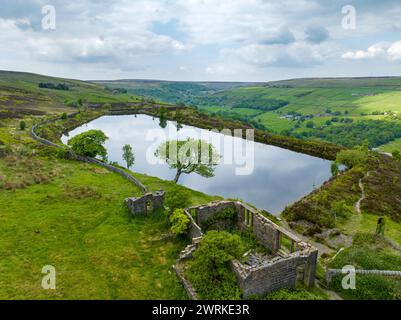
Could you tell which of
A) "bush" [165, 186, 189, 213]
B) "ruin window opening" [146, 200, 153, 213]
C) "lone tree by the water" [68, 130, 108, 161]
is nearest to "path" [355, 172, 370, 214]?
"bush" [165, 186, 189, 213]

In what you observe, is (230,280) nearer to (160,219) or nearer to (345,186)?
(160,219)

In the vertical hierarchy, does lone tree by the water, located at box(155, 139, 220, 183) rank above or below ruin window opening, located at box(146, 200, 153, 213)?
above

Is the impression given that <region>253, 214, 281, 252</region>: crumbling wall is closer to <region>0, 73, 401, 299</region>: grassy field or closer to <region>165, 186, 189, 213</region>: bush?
<region>0, 73, 401, 299</region>: grassy field

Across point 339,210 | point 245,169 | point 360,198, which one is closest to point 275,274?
point 339,210

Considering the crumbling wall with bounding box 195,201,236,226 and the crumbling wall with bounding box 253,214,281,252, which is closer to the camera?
the crumbling wall with bounding box 253,214,281,252

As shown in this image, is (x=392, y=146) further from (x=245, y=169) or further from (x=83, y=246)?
(x=83, y=246)
